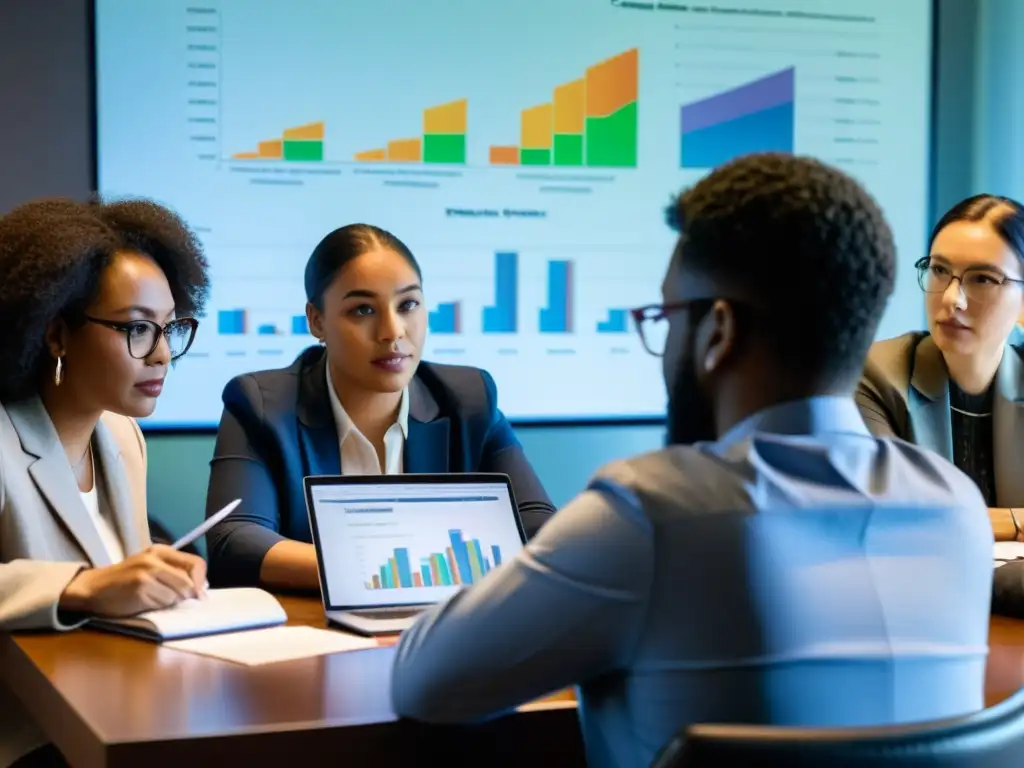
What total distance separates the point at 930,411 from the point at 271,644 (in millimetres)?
1607

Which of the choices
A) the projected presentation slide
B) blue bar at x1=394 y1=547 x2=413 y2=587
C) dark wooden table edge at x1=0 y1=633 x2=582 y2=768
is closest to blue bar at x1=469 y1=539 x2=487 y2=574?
blue bar at x1=394 y1=547 x2=413 y2=587

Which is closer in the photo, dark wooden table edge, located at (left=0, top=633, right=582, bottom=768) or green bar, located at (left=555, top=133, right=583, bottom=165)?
dark wooden table edge, located at (left=0, top=633, right=582, bottom=768)

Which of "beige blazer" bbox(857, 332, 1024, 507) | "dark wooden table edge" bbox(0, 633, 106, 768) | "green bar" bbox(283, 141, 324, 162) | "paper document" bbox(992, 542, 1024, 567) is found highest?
"green bar" bbox(283, 141, 324, 162)

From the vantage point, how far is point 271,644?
1.65 m

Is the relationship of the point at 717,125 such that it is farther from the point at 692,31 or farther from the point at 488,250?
the point at 488,250

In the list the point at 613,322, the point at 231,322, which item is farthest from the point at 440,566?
the point at 613,322

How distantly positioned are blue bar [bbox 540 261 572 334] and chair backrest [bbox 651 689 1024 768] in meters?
3.00

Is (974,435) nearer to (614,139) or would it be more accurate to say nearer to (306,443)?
(306,443)

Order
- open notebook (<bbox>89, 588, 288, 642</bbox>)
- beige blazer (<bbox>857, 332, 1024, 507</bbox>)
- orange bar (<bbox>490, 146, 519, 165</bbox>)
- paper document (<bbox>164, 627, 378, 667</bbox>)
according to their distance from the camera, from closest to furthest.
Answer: paper document (<bbox>164, 627, 378, 667</bbox>)
open notebook (<bbox>89, 588, 288, 642</bbox>)
beige blazer (<bbox>857, 332, 1024, 507</bbox>)
orange bar (<bbox>490, 146, 519, 165</bbox>)

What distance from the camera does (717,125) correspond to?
13.3 ft

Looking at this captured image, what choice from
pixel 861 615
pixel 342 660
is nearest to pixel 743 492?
pixel 861 615

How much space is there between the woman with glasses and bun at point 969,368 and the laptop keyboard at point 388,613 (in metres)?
1.20

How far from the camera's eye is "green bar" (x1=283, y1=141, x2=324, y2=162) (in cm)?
361

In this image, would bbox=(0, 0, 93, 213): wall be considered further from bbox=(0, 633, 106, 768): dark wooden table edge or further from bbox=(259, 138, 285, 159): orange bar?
bbox=(0, 633, 106, 768): dark wooden table edge
